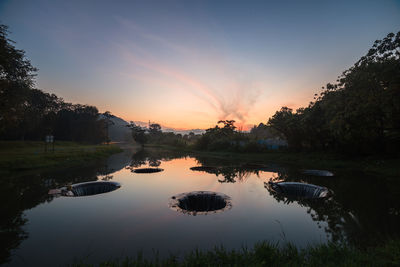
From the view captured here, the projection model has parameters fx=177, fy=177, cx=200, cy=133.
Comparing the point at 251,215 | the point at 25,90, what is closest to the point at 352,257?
the point at 251,215

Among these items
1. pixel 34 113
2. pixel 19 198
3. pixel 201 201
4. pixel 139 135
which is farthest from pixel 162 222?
pixel 139 135

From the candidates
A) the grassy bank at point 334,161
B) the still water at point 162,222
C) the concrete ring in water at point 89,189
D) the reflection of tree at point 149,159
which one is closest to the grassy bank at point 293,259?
the still water at point 162,222

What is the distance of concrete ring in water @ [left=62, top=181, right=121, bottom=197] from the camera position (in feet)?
44.5

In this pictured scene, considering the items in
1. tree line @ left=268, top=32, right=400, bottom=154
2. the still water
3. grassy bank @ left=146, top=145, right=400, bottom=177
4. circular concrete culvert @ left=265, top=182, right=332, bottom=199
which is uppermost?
tree line @ left=268, top=32, right=400, bottom=154

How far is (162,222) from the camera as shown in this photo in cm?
917

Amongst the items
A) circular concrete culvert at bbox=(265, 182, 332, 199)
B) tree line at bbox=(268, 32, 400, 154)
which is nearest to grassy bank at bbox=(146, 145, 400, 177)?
tree line at bbox=(268, 32, 400, 154)

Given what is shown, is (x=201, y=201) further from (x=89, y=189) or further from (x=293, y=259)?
(x=89, y=189)

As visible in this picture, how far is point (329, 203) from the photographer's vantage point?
38.7 feet

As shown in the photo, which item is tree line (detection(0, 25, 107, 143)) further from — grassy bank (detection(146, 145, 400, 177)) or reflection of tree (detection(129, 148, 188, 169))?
grassy bank (detection(146, 145, 400, 177))

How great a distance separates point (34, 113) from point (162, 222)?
59.4 metres

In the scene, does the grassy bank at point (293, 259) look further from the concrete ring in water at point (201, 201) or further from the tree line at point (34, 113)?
the tree line at point (34, 113)

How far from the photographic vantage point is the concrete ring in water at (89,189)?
44.5 feet

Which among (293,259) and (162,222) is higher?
(293,259)

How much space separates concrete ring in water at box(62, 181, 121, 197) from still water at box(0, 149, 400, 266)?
2.90ft
